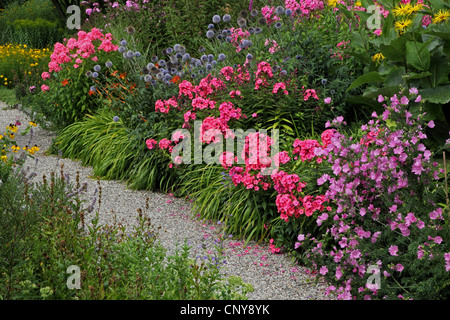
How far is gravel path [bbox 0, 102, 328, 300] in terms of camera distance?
366 cm

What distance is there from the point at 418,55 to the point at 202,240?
2238 mm

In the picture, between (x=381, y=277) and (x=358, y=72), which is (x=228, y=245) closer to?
(x=381, y=277)

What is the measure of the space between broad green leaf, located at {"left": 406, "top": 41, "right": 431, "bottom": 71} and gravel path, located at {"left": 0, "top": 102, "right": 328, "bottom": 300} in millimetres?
1794

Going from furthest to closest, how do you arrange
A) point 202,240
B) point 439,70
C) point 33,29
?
1. point 33,29
2. point 439,70
3. point 202,240

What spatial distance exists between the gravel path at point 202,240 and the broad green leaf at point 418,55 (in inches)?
70.6

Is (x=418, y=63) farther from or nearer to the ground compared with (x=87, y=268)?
farther from the ground

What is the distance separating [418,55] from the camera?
4.09 meters

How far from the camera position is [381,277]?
3209 millimetres
